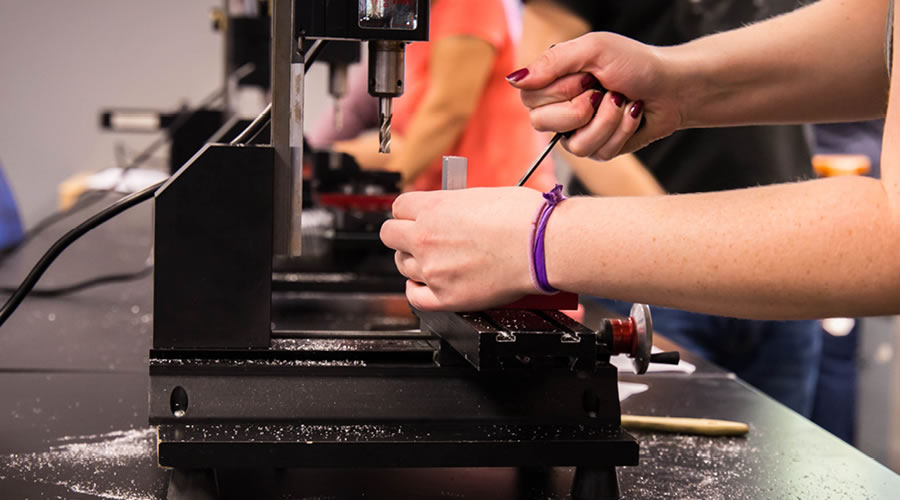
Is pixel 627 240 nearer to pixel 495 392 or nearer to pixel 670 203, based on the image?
pixel 670 203

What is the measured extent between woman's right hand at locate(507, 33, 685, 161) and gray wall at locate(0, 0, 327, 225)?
4331mm

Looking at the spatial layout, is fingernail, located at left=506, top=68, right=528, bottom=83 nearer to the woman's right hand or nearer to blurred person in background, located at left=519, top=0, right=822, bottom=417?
the woman's right hand

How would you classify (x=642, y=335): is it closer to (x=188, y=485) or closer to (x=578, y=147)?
(x=578, y=147)

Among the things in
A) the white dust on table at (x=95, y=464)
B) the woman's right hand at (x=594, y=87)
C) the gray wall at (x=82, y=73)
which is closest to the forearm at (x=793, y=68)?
the woman's right hand at (x=594, y=87)

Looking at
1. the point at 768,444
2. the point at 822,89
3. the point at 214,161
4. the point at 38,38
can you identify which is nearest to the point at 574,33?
the point at 822,89

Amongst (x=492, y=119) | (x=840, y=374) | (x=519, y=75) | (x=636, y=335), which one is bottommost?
(x=840, y=374)

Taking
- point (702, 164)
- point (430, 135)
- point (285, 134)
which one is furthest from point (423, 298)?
point (430, 135)

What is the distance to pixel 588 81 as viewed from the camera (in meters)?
0.94

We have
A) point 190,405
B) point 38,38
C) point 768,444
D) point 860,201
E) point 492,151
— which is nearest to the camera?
point 860,201

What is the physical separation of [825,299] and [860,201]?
67 mm

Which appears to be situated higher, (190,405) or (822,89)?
(822,89)

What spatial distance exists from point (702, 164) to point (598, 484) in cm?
121

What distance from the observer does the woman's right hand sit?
912mm

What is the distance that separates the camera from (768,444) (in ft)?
3.02
